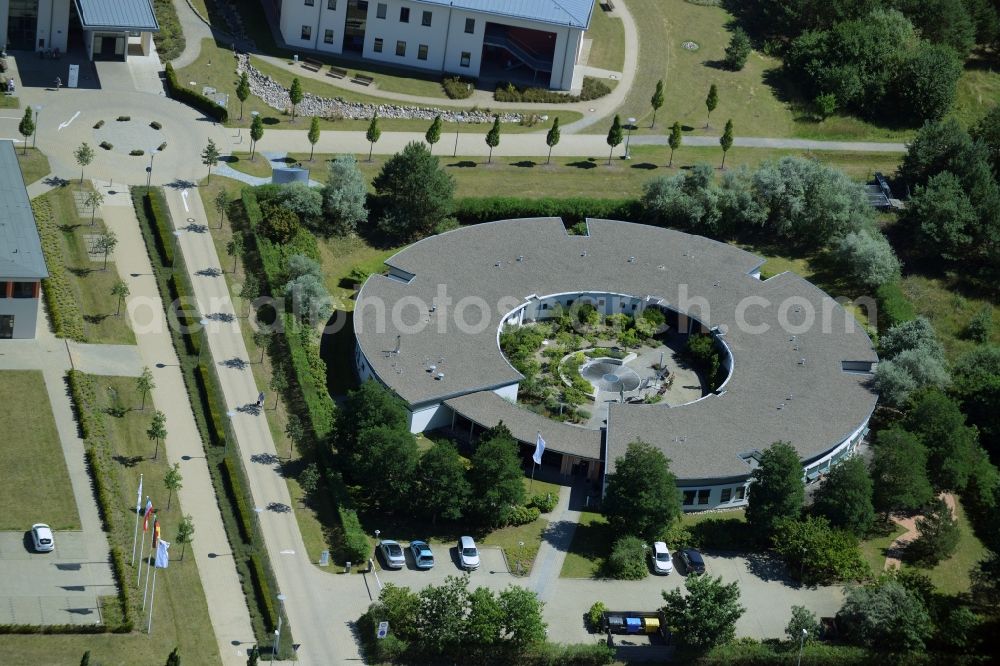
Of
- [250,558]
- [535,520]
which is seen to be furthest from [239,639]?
[535,520]

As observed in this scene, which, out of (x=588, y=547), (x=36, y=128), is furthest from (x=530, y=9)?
(x=588, y=547)

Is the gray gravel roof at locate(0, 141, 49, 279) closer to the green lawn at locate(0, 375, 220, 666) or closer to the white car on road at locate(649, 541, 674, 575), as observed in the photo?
the green lawn at locate(0, 375, 220, 666)

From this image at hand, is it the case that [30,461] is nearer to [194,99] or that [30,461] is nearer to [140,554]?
[140,554]

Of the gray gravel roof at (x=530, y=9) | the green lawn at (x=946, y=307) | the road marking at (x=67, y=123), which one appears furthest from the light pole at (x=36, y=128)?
the green lawn at (x=946, y=307)

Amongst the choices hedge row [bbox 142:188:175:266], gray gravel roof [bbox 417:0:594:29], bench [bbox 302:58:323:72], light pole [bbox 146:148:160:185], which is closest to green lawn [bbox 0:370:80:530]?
hedge row [bbox 142:188:175:266]

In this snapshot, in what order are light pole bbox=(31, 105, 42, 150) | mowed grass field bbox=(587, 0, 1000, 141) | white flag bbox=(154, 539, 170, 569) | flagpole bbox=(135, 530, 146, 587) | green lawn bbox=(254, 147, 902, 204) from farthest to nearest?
mowed grass field bbox=(587, 0, 1000, 141) < green lawn bbox=(254, 147, 902, 204) < light pole bbox=(31, 105, 42, 150) < flagpole bbox=(135, 530, 146, 587) < white flag bbox=(154, 539, 170, 569)
